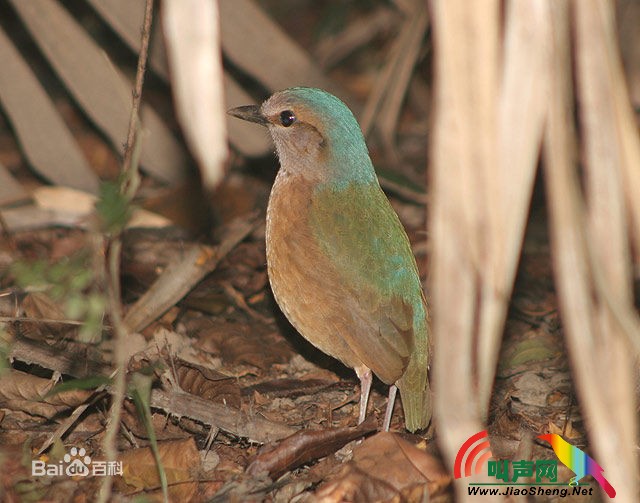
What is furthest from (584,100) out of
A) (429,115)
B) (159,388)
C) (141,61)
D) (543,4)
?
(429,115)

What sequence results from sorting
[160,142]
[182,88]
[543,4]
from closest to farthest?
[543,4] < [182,88] < [160,142]

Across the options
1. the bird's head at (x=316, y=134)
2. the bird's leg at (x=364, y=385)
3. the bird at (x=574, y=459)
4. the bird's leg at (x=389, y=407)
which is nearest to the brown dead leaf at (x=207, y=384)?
the bird's leg at (x=364, y=385)

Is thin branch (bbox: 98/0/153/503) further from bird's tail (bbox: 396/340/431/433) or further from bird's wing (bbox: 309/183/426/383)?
bird's tail (bbox: 396/340/431/433)

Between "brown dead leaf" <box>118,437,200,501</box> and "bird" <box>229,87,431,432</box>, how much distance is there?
2.74 ft

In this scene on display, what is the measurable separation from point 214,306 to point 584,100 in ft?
10.3

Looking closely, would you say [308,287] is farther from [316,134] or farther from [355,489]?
[355,489]

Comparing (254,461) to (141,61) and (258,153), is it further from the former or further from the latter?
(258,153)

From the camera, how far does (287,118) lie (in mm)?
4656

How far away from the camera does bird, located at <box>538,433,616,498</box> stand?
3.58 meters

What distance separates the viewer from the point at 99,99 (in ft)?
18.4

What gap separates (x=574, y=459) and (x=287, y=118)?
223 cm

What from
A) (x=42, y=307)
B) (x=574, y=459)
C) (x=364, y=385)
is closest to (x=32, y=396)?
(x=42, y=307)

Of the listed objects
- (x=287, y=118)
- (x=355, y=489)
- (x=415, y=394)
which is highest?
(x=287, y=118)

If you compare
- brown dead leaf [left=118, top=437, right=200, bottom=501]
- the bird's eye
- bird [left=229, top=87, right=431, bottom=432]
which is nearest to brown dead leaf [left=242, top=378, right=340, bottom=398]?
bird [left=229, top=87, right=431, bottom=432]
